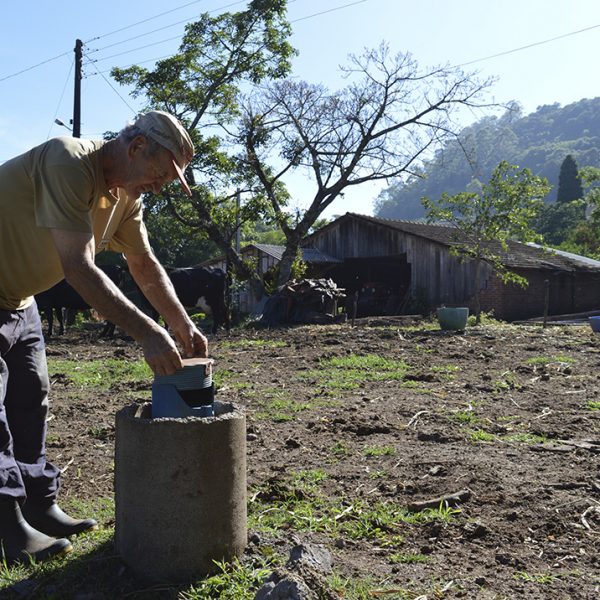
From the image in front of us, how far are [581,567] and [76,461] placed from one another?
3227mm

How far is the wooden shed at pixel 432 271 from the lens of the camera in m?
28.9

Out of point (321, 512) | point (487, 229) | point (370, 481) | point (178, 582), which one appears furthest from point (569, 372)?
point (487, 229)

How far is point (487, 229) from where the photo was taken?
22.9 m

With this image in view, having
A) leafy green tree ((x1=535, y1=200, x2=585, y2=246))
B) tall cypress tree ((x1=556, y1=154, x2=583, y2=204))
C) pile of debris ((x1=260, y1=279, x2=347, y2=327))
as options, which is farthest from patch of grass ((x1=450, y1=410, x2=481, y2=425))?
tall cypress tree ((x1=556, y1=154, x2=583, y2=204))

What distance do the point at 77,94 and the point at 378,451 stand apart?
73.3 ft

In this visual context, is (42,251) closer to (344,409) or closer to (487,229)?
(344,409)

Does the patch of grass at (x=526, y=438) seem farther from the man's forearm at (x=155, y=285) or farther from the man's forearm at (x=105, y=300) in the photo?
the man's forearm at (x=105, y=300)

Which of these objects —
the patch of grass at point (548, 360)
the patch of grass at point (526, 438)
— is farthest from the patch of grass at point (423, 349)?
the patch of grass at point (526, 438)

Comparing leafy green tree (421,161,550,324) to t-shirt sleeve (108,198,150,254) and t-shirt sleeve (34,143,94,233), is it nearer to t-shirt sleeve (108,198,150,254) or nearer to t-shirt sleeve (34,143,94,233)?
t-shirt sleeve (108,198,150,254)

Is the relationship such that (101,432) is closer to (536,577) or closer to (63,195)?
(63,195)

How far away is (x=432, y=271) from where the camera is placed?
96.5 feet

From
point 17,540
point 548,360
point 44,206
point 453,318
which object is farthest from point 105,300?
point 453,318

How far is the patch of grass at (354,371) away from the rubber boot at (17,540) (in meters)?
5.02

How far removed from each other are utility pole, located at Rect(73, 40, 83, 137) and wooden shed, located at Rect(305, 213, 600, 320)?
12740 mm
